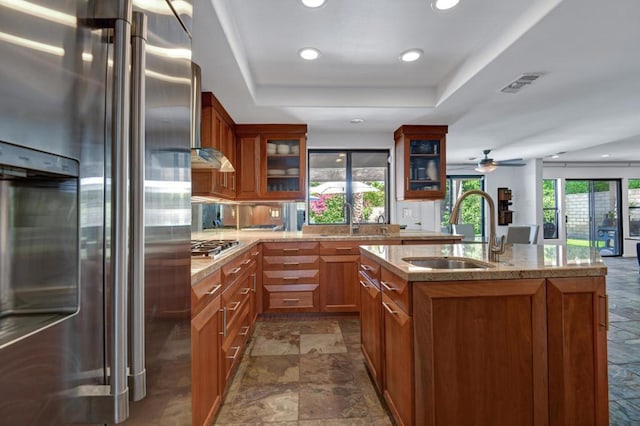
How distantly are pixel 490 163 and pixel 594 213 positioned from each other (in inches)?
183

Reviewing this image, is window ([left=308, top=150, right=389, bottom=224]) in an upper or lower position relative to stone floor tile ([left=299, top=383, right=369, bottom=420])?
upper

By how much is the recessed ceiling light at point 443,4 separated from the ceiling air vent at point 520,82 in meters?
1.03

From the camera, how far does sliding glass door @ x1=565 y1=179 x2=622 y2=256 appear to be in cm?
767

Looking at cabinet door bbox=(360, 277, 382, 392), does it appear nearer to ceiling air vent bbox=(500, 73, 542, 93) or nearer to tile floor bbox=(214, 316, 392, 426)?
tile floor bbox=(214, 316, 392, 426)

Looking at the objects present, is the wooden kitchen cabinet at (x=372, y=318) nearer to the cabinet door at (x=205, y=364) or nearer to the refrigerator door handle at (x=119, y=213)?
the cabinet door at (x=205, y=364)

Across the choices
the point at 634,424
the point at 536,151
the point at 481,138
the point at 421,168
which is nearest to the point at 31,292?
the point at 634,424

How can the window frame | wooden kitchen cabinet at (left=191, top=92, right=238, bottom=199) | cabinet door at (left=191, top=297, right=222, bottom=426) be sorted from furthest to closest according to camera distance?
the window frame
wooden kitchen cabinet at (left=191, top=92, right=238, bottom=199)
cabinet door at (left=191, top=297, right=222, bottom=426)

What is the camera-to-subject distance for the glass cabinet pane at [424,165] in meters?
3.87

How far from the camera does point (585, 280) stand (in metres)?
1.37

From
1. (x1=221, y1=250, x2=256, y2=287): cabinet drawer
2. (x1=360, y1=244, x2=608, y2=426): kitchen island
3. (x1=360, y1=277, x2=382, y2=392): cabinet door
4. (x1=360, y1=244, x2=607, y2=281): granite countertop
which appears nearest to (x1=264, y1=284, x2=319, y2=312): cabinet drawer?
(x1=221, y1=250, x2=256, y2=287): cabinet drawer

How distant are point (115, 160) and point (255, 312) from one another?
2.66 metres

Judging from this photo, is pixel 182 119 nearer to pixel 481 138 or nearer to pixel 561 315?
pixel 561 315

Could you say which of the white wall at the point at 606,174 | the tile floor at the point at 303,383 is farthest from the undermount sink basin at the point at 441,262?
the white wall at the point at 606,174

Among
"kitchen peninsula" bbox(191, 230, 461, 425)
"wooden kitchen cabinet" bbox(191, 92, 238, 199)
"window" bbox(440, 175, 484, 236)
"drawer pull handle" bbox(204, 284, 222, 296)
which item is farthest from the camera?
"window" bbox(440, 175, 484, 236)
